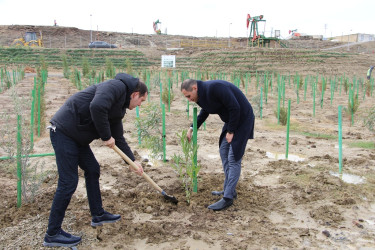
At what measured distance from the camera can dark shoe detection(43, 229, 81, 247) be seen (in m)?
2.50

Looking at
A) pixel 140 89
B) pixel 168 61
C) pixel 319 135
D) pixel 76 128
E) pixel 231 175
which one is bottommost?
pixel 319 135

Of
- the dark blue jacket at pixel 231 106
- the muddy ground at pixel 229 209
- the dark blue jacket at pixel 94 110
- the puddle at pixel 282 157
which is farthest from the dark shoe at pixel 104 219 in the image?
the puddle at pixel 282 157

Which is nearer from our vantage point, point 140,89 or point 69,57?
point 140,89

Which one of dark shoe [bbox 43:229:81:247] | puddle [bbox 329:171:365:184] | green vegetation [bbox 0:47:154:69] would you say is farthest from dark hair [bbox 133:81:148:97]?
green vegetation [bbox 0:47:154:69]

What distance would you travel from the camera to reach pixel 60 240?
2.50m

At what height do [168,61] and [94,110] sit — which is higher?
[168,61]

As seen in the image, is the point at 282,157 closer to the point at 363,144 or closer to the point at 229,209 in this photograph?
the point at 363,144

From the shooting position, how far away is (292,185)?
12.6 ft

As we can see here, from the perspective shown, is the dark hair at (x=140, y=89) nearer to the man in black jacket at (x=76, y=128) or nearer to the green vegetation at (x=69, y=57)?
the man in black jacket at (x=76, y=128)

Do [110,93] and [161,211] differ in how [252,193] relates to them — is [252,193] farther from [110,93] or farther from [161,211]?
[110,93]

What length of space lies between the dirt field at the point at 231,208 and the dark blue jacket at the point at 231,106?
25.9 inches

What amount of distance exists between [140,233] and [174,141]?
10.2 ft

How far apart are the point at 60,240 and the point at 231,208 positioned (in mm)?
1547

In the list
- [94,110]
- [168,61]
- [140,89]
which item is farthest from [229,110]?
[168,61]
